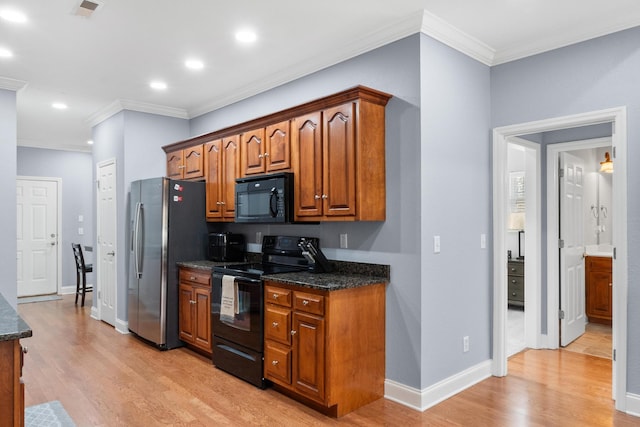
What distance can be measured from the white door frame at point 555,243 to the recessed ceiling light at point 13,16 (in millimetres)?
3659

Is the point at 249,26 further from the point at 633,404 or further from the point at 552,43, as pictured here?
the point at 633,404

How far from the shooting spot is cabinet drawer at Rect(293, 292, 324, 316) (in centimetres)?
292

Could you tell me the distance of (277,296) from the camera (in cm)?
324

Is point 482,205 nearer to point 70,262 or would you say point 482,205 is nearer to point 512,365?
point 512,365

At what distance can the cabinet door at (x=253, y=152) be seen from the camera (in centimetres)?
399

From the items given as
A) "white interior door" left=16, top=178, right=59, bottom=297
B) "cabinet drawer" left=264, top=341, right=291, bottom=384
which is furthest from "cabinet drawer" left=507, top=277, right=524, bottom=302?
"white interior door" left=16, top=178, right=59, bottom=297

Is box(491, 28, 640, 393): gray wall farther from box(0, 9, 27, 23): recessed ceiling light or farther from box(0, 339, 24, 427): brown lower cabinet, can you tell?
box(0, 9, 27, 23): recessed ceiling light

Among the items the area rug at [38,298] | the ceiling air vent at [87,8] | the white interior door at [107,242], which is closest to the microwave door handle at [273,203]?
the ceiling air vent at [87,8]

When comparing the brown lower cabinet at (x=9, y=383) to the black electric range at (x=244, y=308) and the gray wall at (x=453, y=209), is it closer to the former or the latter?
the black electric range at (x=244, y=308)

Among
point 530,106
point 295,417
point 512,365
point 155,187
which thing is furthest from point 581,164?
point 155,187

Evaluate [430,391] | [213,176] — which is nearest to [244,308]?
[430,391]

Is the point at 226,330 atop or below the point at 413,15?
below

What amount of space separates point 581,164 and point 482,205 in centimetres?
212

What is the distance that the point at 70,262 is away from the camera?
8047 millimetres
